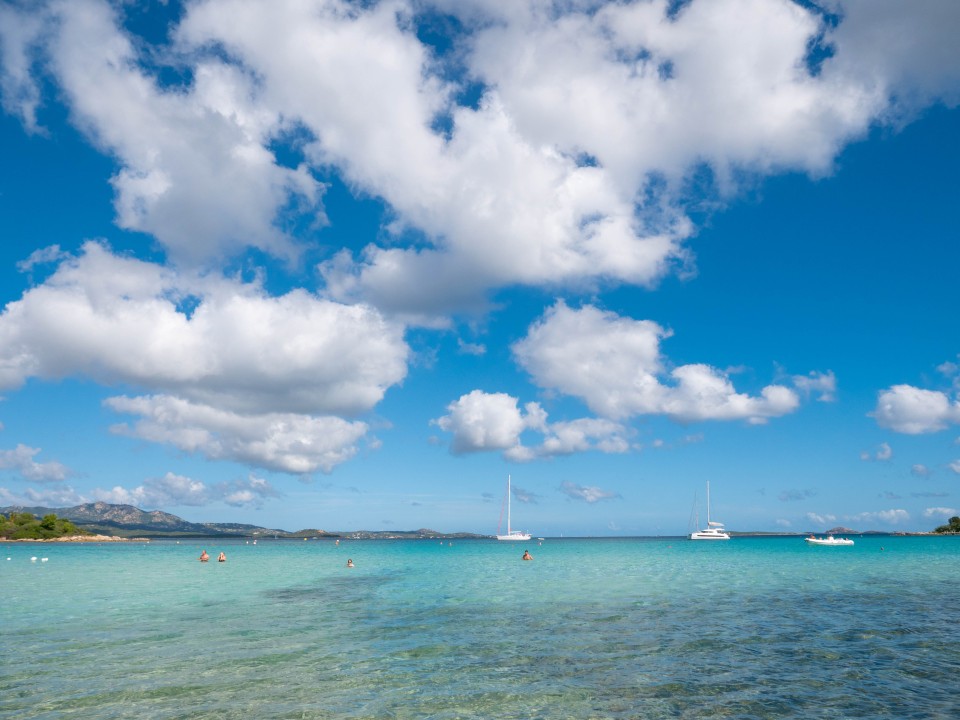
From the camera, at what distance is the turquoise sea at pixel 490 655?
17.9m

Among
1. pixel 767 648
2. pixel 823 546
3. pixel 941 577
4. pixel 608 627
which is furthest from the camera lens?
pixel 823 546

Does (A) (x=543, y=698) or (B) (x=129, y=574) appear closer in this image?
(A) (x=543, y=698)

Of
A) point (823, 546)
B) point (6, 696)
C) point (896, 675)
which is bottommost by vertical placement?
point (823, 546)

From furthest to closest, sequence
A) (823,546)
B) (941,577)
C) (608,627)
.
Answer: (823,546)
(941,577)
(608,627)

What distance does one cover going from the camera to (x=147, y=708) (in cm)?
1797

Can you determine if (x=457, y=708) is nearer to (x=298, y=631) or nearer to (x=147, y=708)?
(x=147, y=708)

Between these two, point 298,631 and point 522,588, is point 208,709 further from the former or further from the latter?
point 522,588

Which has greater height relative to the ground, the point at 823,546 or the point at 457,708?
the point at 457,708

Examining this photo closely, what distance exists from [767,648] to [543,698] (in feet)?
39.0

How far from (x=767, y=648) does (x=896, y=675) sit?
5148mm

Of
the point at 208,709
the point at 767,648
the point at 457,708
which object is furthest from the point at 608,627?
the point at 208,709

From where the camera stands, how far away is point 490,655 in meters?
24.5

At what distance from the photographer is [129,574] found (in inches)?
2835

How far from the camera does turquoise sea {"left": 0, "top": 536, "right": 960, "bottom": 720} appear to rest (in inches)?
706
